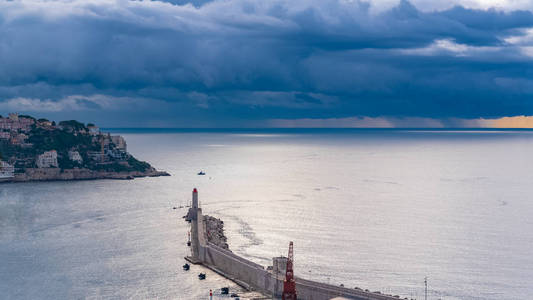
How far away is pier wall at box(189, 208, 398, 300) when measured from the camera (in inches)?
1959

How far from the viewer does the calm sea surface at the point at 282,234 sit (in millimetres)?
60750

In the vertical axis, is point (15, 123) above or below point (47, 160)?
above

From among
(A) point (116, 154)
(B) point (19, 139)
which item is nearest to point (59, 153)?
(A) point (116, 154)

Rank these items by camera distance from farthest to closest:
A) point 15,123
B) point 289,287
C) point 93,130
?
point 93,130
point 15,123
point 289,287

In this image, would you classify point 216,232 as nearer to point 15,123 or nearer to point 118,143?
point 118,143

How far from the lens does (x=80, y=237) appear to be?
3231 inches

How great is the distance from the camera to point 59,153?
16538 centimetres

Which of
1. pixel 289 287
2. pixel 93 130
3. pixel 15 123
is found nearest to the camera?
pixel 289 287

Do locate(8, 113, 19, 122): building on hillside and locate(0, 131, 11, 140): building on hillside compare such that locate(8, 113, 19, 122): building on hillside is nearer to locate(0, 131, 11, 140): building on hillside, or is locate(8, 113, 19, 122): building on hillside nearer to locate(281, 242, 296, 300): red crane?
locate(0, 131, 11, 140): building on hillside

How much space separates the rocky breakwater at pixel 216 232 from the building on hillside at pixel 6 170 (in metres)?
84.2

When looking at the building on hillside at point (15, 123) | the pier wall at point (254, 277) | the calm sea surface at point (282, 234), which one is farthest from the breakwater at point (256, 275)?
the building on hillside at point (15, 123)

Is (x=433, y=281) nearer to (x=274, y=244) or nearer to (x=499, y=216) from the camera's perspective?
(x=274, y=244)

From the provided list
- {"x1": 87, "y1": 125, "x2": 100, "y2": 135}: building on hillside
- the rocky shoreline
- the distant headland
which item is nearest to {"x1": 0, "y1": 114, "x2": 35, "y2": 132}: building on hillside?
the distant headland

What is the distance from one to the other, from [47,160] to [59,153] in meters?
5.57
